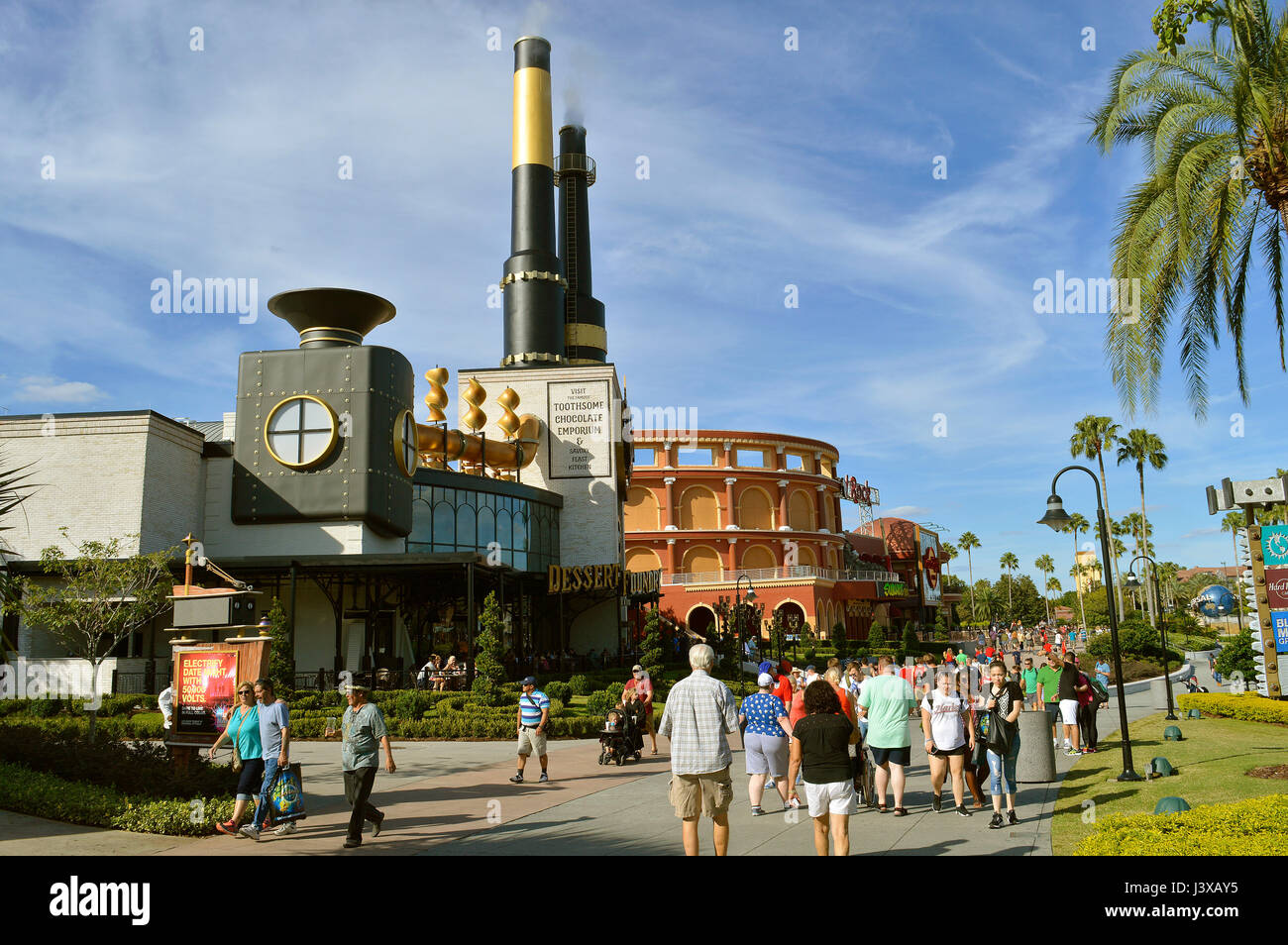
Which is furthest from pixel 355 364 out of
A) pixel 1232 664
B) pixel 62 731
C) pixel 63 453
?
pixel 1232 664

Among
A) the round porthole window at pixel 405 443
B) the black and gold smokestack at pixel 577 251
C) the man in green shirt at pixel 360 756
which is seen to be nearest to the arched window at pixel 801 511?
the black and gold smokestack at pixel 577 251

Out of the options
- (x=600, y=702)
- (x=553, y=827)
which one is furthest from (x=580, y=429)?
(x=553, y=827)

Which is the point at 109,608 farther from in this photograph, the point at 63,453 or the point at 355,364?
the point at 355,364

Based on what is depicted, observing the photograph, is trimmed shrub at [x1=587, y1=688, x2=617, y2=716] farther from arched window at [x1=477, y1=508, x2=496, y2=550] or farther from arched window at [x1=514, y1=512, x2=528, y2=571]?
arched window at [x1=514, y1=512, x2=528, y2=571]

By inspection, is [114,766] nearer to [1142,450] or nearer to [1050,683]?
[1050,683]

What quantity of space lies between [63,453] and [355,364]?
909 centimetres

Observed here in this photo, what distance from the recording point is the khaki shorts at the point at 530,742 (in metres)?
14.2

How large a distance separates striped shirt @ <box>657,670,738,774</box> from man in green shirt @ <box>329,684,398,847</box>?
3817 mm

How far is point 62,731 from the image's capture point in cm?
1992

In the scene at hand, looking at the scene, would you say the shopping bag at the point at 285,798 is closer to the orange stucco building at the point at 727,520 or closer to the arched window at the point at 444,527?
the arched window at the point at 444,527

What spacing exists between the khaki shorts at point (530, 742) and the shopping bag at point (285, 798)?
4323 millimetres

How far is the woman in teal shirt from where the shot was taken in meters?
10.4

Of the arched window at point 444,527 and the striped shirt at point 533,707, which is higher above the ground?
the arched window at point 444,527

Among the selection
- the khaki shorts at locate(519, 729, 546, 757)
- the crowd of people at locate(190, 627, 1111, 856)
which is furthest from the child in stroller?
the crowd of people at locate(190, 627, 1111, 856)
